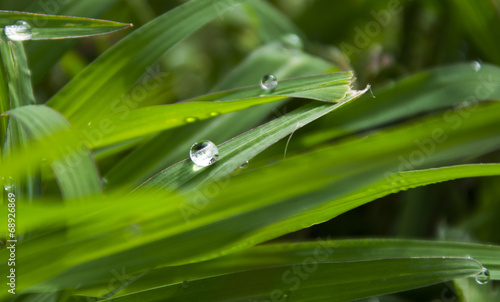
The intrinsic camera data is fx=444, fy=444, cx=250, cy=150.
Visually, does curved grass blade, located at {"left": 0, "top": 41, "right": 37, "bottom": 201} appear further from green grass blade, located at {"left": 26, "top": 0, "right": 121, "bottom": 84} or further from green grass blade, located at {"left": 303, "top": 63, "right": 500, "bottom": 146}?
green grass blade, located at {"left": 303, "top": 63, "right": 500, "bottom": 146}

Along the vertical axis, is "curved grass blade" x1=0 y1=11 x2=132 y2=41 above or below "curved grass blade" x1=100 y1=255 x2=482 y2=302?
above

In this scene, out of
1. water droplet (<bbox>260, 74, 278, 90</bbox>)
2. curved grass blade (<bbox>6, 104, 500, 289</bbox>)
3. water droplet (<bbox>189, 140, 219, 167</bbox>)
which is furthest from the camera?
water droplet (<bbox>260, 74, 278, 90</bbox>)

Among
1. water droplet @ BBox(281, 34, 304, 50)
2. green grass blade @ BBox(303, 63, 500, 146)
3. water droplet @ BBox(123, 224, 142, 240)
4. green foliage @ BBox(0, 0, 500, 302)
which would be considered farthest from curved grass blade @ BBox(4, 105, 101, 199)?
water droplet @ BBox(281, 34, 304, 50)

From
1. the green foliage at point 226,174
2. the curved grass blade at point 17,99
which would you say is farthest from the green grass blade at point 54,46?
the curved grass blade at point 17,99

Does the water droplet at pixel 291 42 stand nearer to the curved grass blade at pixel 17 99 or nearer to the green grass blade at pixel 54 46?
the green grass blade at pixel 54 46

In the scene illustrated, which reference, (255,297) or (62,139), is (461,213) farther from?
(62,139)

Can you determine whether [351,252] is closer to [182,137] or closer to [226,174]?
[226,174]

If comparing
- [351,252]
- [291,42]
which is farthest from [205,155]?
[291,42]
